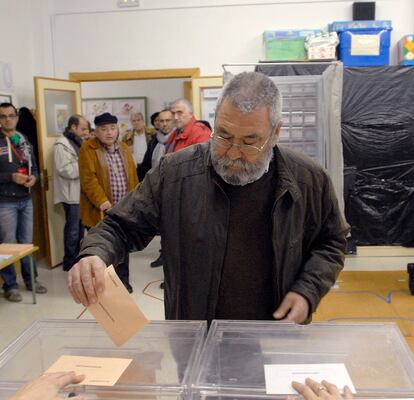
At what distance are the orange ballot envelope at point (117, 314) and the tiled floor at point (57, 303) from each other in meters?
A: 2.23

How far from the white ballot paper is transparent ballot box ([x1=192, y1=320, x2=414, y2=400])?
0.01 metres

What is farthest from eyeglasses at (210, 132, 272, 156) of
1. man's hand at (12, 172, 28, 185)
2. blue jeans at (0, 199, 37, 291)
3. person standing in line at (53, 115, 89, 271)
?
person standing in line at (53, 115, 89, 271)

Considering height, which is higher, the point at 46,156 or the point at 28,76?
the point at 28,76

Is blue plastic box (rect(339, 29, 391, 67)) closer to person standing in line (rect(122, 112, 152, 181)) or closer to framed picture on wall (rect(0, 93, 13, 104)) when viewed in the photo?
person standing in line (rect(122, 112, 152, 181))

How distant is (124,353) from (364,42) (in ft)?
15.3

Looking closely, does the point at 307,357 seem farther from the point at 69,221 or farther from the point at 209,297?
the point at 69,221

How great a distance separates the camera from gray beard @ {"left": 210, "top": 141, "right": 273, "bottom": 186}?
4.32 ft

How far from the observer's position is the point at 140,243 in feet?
4.77

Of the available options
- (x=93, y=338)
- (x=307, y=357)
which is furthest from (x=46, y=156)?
(x=307, y=357)

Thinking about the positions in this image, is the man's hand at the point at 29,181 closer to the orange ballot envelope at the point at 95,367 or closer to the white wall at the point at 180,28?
the white wall at the point at 180,28

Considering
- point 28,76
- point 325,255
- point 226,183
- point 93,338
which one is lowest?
point 93,338

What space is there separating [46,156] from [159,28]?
192 centimetres

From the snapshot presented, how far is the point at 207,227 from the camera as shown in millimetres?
1364

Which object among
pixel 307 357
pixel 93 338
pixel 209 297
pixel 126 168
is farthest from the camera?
pixel 126 168
